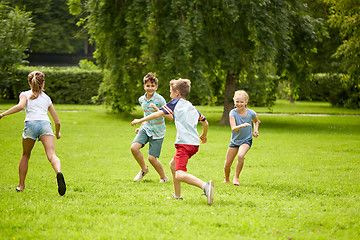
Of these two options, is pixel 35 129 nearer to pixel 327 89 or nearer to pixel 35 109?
pixel 35 109

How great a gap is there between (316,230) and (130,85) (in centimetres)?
1628

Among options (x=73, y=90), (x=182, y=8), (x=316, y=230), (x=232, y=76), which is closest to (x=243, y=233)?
(x=316, y=230)

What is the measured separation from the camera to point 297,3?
815 inches

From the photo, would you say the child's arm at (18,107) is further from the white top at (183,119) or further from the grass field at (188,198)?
the white top at (183,119)

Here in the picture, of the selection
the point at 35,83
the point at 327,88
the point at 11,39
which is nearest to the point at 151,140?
the point at 35,83

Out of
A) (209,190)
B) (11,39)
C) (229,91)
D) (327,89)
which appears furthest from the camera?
(327,89)

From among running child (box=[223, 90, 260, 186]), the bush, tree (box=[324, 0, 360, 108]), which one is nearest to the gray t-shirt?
running child (box=[223, 90, 260, 186])

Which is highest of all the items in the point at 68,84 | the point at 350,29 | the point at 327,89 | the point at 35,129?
the point at 350,29

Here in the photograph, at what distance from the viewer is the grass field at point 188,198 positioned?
4812 mm

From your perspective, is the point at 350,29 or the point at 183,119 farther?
the point at 350,29

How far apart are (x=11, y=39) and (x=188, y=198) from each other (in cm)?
2038

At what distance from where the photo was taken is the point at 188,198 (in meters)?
6.40

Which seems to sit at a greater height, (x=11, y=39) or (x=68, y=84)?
(x=11, y=39)

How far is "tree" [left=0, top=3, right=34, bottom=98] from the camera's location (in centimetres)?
2338
